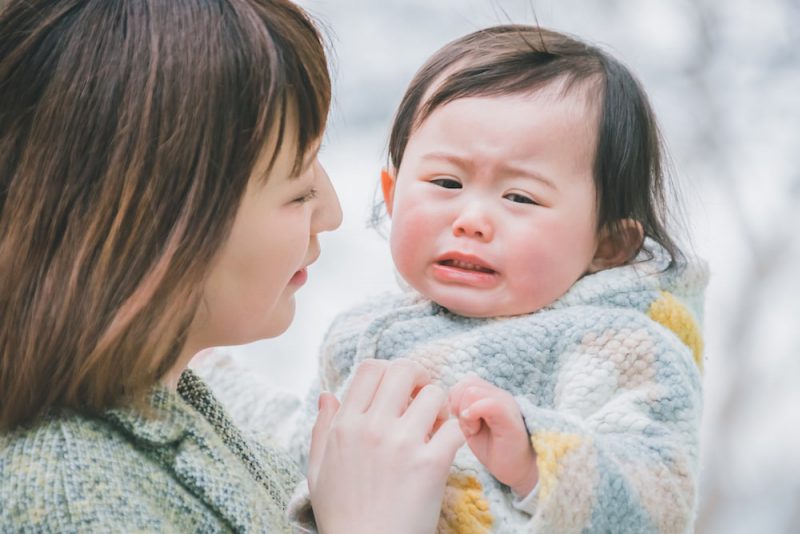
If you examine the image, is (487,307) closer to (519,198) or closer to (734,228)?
(519,198)

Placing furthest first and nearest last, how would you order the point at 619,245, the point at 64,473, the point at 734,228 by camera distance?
the point at 734,228, the point at 619,245, the point at 64,473

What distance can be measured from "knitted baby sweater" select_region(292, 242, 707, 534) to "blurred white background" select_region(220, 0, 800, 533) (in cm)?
203

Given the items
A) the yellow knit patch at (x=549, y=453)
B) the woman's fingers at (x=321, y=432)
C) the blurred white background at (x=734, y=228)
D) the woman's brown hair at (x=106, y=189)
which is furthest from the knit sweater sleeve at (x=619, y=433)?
the blurred white background at (x=734, y=228)

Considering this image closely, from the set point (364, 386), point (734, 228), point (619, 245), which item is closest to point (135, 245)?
point (364, 386)

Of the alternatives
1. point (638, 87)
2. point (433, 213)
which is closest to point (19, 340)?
point (433, 213)

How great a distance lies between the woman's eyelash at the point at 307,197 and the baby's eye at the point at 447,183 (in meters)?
0.22

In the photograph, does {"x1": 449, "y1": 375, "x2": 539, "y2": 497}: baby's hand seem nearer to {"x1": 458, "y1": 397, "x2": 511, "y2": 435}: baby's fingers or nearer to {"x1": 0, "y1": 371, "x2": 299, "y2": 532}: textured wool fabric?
{"x1": 458, "y1": 397, "x2": 511, "y2": 435}: baby's fingers

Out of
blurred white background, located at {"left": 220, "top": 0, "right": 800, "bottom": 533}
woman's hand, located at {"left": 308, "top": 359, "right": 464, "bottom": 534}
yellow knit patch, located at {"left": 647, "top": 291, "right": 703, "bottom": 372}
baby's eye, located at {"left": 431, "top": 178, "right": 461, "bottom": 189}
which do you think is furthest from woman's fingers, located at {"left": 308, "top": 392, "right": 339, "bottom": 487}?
blurred white background, located at {"left": 220, "top": 0, "right": 800, "bottom": 533}

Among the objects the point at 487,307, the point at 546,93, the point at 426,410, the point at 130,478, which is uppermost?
the point at 546,93

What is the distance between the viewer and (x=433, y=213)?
4.70 ft

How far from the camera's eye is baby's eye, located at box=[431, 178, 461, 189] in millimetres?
1446

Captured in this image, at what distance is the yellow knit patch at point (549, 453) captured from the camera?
1154 mm

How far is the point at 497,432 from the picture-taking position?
117 cm

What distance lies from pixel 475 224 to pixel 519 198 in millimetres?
74
